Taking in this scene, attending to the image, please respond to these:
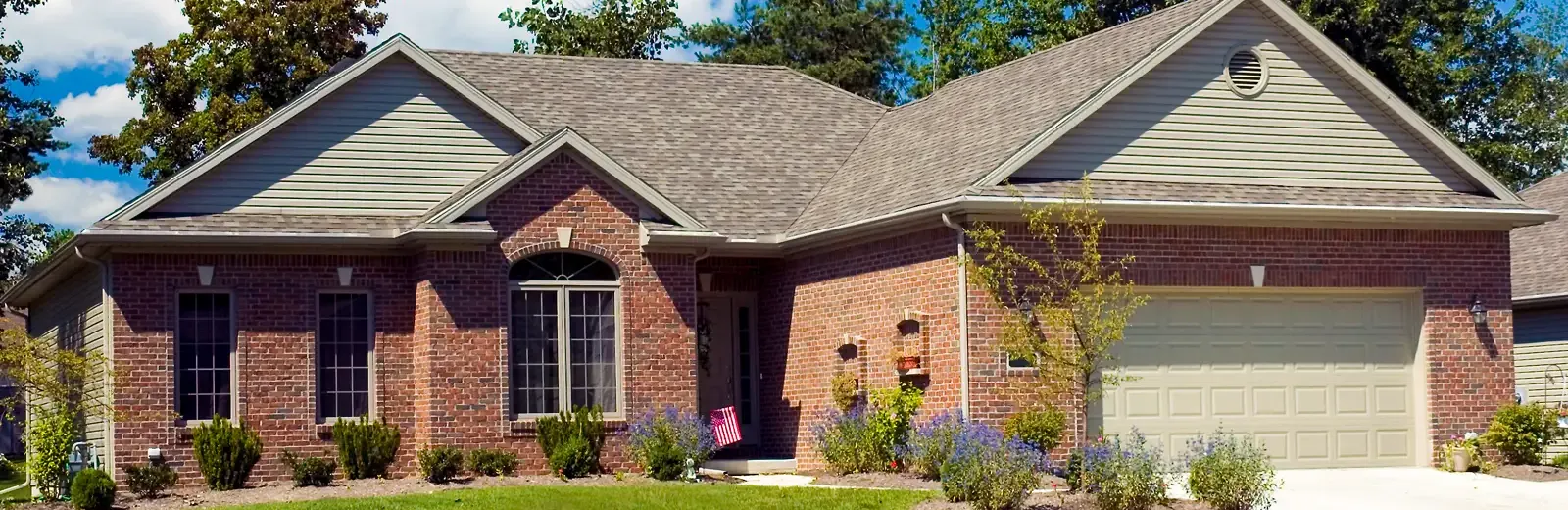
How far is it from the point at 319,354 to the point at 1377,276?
12.2m

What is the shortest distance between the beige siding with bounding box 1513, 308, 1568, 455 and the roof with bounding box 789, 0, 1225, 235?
8211 millimetres

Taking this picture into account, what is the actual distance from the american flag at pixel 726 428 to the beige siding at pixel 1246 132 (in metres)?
4.72

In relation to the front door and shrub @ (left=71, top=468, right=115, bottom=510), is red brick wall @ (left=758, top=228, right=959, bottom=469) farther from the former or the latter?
shrub @ (left=71, top=468, right=115, bottom=510)

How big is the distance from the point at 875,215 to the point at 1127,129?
118 inches

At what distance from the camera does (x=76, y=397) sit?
78.4 ft

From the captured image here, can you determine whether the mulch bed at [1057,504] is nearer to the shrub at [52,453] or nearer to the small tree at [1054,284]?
the small tree at [1054,284]

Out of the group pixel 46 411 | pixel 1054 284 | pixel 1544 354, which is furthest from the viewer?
pixel 1544 354

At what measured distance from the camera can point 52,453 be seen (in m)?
19.9

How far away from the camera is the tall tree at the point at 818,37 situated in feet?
170

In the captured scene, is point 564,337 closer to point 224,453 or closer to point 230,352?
point 230,352

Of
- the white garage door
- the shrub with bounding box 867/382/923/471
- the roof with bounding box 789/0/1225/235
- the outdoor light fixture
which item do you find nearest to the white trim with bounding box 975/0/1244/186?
the roof with bounding box 789/0/1225/235

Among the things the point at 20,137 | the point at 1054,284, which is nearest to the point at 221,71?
the point at 20,137

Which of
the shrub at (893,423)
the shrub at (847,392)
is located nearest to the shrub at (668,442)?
the shrub at (847,392)

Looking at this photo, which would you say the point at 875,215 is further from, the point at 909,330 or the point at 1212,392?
the point at 1212,392
